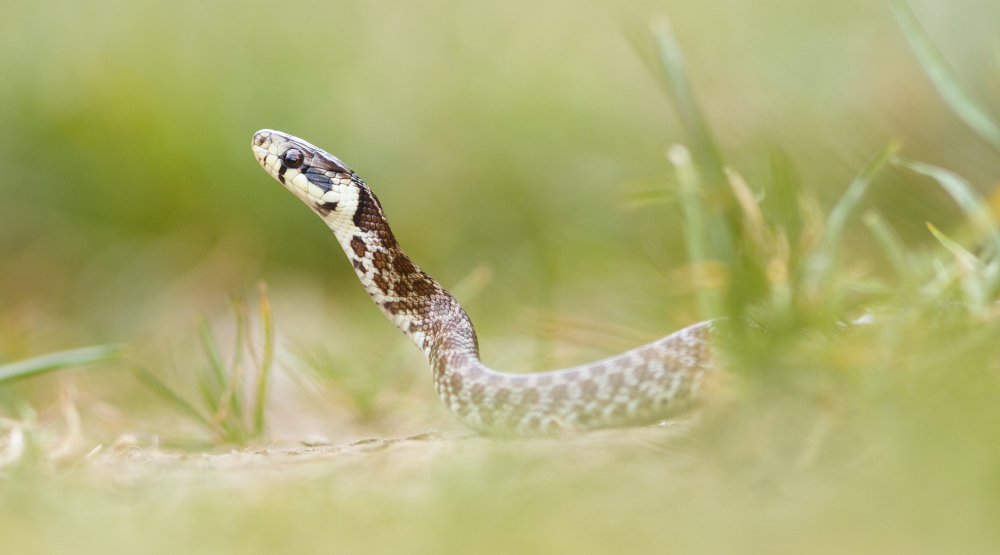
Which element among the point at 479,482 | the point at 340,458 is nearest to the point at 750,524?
the point at 479,482

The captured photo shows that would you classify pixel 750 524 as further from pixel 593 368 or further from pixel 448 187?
pixel 448 187

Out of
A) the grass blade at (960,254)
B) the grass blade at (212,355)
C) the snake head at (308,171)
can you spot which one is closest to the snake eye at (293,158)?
the snake head at (308,171)

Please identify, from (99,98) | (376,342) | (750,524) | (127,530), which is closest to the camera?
(750,524)

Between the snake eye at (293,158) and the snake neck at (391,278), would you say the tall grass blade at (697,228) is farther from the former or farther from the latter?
the snake eye at (293,158)

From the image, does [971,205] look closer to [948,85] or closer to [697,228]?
[948,85]

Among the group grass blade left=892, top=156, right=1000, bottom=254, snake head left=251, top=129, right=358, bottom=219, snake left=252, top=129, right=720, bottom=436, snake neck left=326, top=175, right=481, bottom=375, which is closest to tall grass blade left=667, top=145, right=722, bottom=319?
snake left=252, top=129, right=720, bottom=436
